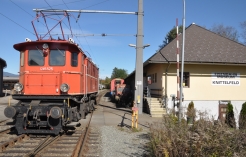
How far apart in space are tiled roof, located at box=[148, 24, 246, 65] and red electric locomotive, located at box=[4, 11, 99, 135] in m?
8.32

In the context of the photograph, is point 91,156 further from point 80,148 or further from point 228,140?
point 228,140

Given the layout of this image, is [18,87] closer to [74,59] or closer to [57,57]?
[57,57]

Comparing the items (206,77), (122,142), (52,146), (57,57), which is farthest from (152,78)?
(52,146)

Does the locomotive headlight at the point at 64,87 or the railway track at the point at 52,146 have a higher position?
the locomotive headlight at the point at 64,87

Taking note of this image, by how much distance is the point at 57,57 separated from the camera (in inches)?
404

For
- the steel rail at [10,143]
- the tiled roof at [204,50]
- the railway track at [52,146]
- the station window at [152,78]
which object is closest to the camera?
the railway track at [52,146]

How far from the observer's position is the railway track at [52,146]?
6949mm

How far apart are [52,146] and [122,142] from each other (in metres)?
2.36

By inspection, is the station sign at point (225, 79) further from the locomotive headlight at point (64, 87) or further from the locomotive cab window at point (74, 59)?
the locomotive headlight at point (64, 87)

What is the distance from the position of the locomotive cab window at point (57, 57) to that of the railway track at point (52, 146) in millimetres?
2842

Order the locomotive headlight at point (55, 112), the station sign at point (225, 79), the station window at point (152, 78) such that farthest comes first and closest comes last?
1. the station window at point (152, 78)
2. the station sign at point (225, 79)
3. the locomotive headlight at point (55, 112)

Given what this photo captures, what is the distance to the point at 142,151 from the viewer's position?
296 inches

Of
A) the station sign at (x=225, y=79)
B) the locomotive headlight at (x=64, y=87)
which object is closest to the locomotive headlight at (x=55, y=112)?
the locomotive headlight at (x=64, y=87)

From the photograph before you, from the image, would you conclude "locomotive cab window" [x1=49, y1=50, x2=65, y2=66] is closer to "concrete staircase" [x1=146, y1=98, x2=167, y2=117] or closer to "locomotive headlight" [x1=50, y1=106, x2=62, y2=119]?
"locomotive headlight" [x1=50, y1=106, x2=62, y2=119]
